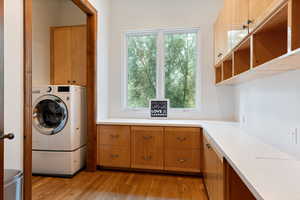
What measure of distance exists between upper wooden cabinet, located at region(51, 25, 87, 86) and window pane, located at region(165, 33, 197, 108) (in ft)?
4.65

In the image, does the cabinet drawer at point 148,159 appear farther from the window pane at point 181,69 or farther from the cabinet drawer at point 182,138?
the window pane at point 181,69

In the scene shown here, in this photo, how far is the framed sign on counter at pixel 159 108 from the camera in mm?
3504

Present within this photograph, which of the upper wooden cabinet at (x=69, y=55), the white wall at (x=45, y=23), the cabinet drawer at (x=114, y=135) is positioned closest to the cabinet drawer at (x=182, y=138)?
the cabinet drawer at (x=114, y=135)

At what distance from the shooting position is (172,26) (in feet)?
11.7

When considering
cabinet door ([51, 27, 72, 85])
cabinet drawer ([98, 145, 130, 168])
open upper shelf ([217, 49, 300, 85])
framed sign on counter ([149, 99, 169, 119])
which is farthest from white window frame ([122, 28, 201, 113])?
open upper shelf ([217, 49, 300, 85])

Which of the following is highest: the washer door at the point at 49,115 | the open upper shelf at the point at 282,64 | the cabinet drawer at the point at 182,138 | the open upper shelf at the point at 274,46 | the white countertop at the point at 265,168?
the open upper shelf at the point at 274,46

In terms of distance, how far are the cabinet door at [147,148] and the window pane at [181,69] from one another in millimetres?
802

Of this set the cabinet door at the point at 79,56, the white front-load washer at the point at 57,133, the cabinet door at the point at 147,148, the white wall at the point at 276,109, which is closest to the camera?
the white wall at the point at 276,109

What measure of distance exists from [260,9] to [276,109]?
83cm

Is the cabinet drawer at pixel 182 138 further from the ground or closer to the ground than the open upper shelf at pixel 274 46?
closer to the ground

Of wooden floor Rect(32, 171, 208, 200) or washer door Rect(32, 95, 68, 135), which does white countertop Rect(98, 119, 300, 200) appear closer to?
wooden floor Rect(32, 171, 208, 200)

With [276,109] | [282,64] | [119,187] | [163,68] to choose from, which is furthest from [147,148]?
[282,64]

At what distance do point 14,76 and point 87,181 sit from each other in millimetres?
1721

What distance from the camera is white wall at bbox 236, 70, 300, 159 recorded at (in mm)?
1425
